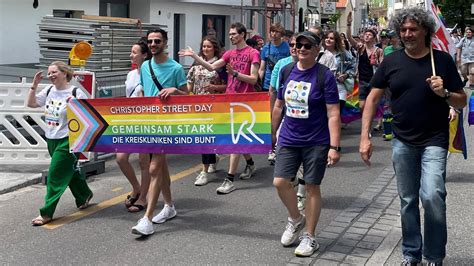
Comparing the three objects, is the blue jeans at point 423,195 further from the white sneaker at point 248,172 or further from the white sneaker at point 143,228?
the white sneaker at point 248,172

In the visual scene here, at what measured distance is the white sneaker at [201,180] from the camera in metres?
8.07

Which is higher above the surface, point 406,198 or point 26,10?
point 26,10

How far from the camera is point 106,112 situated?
20.9 ft

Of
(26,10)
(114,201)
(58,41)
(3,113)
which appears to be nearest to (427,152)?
(114,201)

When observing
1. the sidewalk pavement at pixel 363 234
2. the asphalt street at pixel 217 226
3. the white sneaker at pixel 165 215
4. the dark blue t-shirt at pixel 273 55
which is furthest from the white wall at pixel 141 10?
the white sneaker at pixel 165 215

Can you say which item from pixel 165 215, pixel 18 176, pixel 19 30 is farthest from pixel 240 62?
pixel 19 30

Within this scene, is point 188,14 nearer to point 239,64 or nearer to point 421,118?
point 239,64

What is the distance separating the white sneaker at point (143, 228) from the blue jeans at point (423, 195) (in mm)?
2179

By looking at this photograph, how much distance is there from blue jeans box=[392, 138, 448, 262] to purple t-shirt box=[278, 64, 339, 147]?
0.70 m

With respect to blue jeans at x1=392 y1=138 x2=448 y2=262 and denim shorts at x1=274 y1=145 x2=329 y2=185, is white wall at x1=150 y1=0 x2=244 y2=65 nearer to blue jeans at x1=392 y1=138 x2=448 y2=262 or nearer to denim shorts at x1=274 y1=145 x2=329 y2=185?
denim shorts at x1=274 y1=145 x2=329 y2=185

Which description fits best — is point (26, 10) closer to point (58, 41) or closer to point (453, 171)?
point (58, 41)

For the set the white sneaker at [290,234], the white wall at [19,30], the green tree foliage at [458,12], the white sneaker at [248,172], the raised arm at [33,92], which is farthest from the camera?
the green tree foliage at [458,12]

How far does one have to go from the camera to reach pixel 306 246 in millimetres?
5316

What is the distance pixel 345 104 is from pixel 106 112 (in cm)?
594
